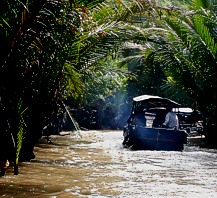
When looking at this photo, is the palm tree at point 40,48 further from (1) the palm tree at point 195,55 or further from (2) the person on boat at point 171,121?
(2) the person on boat at point 171,121

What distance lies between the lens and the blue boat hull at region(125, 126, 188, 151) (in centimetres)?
1452

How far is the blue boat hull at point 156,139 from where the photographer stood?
14.5 m

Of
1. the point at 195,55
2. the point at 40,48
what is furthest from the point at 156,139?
the point at 40,48

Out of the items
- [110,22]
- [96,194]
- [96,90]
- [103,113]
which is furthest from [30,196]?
[103,113]

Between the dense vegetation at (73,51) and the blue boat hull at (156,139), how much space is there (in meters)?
2.24

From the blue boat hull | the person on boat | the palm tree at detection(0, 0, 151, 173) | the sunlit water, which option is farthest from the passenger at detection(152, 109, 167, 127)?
the palm tree at detection(0, 0, 151, 173)

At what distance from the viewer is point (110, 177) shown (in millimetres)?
8250

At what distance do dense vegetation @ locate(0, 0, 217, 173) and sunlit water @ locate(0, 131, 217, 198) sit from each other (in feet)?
1.88

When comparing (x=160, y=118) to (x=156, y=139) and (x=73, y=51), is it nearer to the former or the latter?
(x=156, y=139)

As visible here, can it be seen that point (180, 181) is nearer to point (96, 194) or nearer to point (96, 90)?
point (96, 194)

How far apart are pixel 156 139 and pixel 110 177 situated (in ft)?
21.3

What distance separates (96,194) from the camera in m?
6.55

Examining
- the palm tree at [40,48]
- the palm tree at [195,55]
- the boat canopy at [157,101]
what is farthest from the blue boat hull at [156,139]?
the palm tree at [40,48]

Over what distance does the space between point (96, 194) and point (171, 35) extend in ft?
32.1
